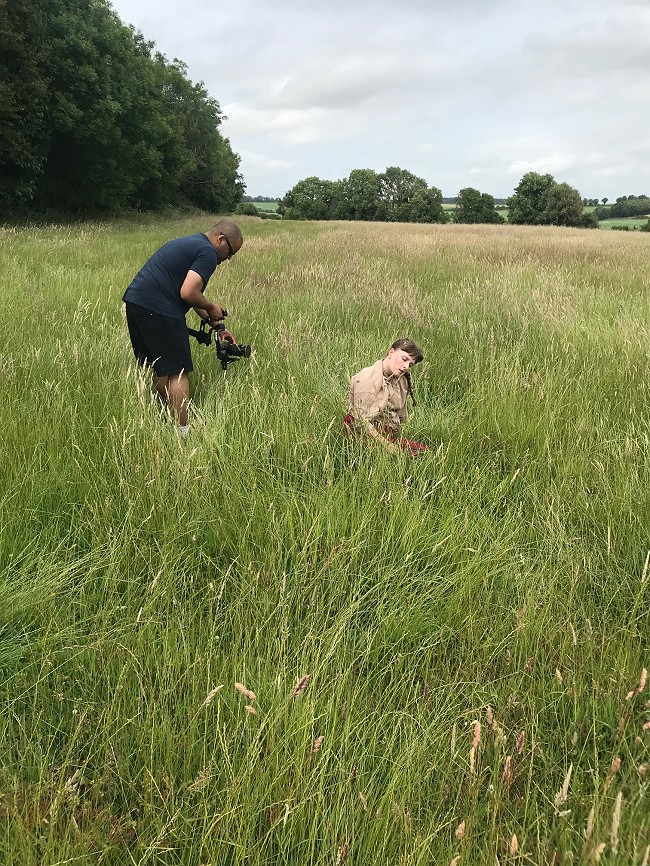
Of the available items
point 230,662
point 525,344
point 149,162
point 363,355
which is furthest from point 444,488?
point 149,162

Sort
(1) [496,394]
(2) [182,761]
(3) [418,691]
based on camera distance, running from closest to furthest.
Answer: (2) [182,761] < (3) [418,691] < (1) [496,394]

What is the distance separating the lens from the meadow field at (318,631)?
3.50 ft

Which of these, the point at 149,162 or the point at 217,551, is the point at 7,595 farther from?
the point at 149,162

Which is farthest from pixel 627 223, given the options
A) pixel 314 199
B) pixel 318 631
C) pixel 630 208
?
pixel 318 631

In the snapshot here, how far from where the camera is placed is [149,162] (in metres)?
33.2

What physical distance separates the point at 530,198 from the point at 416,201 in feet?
61.7

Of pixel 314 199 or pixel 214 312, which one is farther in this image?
pixel 314 199

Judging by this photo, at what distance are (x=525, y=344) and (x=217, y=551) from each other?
11.8ft

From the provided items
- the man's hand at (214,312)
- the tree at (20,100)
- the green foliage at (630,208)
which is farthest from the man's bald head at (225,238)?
the green foliage at (630,208)

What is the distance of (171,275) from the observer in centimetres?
376

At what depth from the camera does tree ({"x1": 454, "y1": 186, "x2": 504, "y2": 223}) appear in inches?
3364

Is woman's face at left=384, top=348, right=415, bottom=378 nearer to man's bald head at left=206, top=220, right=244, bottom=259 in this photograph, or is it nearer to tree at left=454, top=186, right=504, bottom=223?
man's bald head at left=206, top=220, right=244, bottom=259

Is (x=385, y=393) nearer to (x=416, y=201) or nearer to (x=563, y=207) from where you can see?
(x=563, y=207)

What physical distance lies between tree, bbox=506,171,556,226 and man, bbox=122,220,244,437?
83.9m
